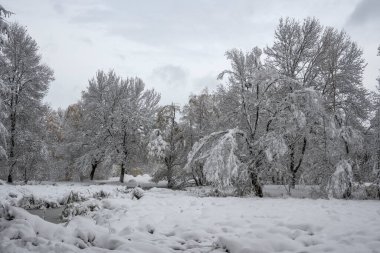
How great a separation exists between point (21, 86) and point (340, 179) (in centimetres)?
1923

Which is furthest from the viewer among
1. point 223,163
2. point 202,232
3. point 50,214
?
point 223,163

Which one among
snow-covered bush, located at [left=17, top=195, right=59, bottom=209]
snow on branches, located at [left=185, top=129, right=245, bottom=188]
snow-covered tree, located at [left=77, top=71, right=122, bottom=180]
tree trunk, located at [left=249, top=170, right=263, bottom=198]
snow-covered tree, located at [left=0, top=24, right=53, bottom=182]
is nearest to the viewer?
snow-covered bush, located at [left=17, top=195, right=59, bottom=209]

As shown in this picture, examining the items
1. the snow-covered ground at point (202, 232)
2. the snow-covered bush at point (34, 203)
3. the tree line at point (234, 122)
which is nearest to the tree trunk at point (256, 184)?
the tree line at point (234, 122)

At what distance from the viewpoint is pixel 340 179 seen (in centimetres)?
1251

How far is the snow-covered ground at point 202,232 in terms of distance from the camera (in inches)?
207

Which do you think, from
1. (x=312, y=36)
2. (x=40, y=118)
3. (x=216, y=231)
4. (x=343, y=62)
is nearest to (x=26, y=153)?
(x=40, y=118)

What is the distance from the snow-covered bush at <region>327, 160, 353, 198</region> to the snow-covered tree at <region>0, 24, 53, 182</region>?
17347 mm

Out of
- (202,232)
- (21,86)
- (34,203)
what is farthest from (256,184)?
(21,86)

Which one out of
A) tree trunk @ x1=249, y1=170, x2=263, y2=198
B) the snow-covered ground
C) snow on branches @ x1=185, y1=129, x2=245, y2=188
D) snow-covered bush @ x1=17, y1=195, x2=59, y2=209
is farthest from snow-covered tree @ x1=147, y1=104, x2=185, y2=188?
the snow-covered ground

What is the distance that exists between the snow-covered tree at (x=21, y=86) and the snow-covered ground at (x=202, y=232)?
1411 cm

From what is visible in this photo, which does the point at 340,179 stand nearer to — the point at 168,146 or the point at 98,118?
the point at 168,146

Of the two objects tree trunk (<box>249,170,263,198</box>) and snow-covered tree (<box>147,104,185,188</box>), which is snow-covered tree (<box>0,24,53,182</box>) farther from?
tree trunk (<box>249,170,263,198</box>)

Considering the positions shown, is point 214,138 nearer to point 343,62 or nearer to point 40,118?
point 343,62

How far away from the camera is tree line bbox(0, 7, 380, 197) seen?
43.7 ft
